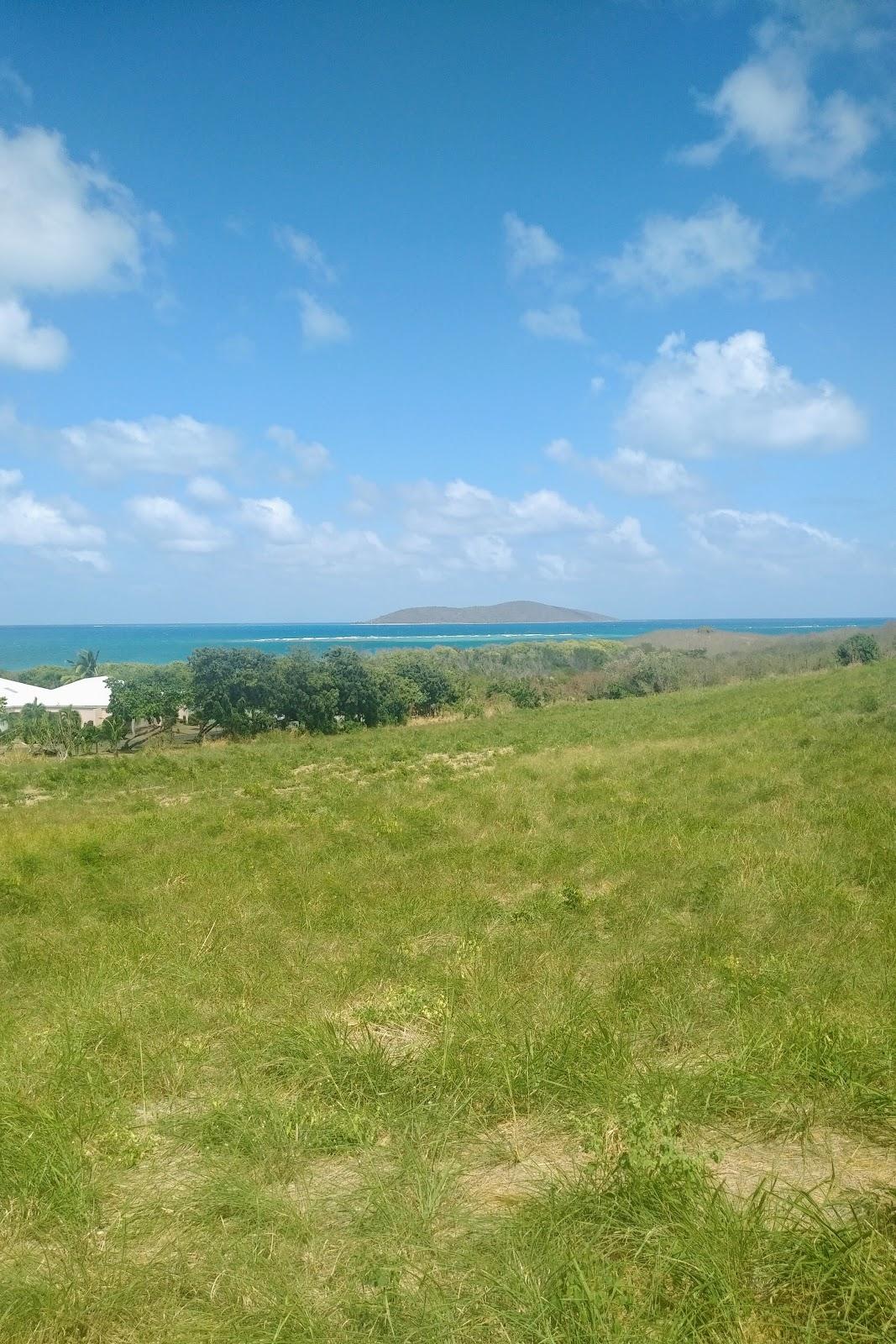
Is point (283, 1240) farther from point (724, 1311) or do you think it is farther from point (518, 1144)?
point (724, 1311)

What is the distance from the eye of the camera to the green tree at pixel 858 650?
43.1 meters

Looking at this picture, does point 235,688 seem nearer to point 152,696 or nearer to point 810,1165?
point 152,696

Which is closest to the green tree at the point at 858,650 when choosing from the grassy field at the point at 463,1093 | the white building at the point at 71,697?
the grassy field at the point at 463,1093

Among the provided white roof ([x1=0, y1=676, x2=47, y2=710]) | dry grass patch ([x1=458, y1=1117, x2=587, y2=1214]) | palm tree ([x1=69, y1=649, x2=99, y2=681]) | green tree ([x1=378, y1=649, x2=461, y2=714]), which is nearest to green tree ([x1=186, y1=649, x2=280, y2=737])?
green tree ([x1=378, y1=649, x2=461, y2=714])

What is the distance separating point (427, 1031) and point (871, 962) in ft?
9.43

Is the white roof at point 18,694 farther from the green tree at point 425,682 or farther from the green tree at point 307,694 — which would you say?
the green tree at point 425,682

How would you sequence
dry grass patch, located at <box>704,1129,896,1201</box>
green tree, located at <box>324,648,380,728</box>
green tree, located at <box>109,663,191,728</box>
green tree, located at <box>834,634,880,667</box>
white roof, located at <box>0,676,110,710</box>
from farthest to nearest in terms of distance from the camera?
white roof, located at <box>0,676,110,710</box> < green tree, located at <box>834,634,880,667</box> < green tree, located at <box>109,663,191,728</box> < green tree, located at <box>324,648,380,728</box> < dry grass patch, located at <box>704,1129,896,1201</box>

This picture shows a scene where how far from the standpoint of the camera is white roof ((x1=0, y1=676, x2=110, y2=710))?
4541 cm

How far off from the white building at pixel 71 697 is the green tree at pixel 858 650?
139 ft

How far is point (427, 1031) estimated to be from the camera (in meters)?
4.21

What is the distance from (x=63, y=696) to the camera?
47500 millimetres

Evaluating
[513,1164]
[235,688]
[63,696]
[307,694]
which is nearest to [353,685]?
[307,694]

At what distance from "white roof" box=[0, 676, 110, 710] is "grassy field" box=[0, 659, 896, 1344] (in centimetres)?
4069

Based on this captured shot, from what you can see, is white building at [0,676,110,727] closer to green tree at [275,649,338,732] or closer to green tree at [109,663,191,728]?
green tree at [109,663,191,728]
